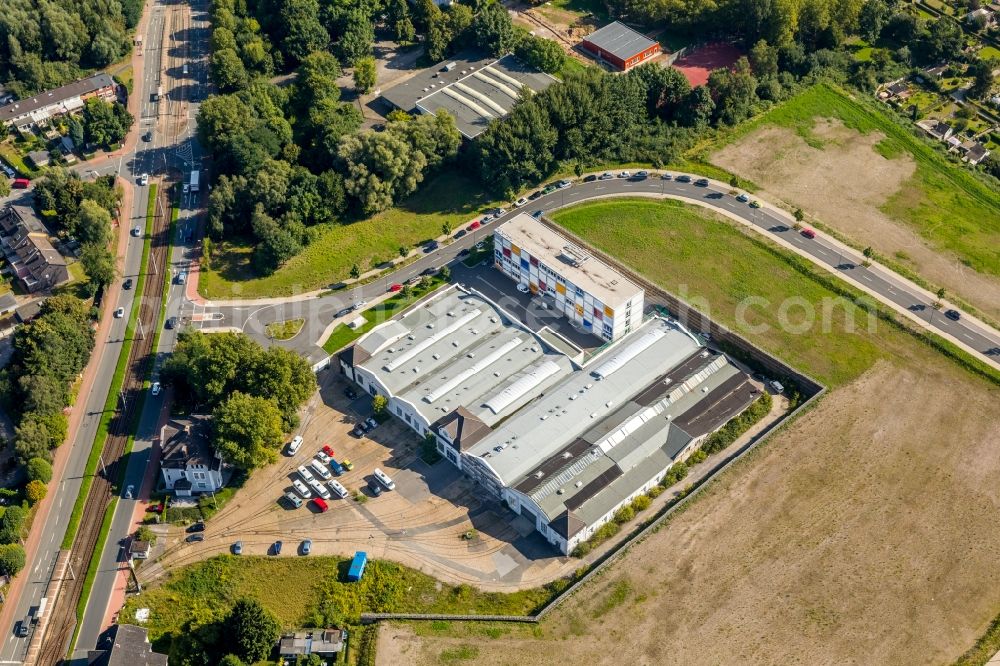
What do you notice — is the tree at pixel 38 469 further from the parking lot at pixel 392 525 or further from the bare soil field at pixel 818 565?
the bare soil field at pixel 818 565

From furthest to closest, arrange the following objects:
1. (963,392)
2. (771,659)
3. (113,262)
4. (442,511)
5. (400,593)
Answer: (113,262)
(963,392)
(442,511)
(400,593)
(771,659)

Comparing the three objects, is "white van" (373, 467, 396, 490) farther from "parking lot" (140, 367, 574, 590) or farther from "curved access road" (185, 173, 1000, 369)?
"curved access road" (185, 173, 1000, 369)

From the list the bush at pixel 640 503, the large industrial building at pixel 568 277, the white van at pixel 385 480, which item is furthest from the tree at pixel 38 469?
the bush at pixel 640 503

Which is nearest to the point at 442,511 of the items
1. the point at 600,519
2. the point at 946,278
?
the point at 600,519

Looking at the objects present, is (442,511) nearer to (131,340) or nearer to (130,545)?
(130,545)

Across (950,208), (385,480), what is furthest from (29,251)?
(950,208)

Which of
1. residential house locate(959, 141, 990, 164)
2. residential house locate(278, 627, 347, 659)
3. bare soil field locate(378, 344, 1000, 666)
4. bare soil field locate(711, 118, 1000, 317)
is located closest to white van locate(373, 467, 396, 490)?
bare soil field locate(378, 344, 1000, 666)
